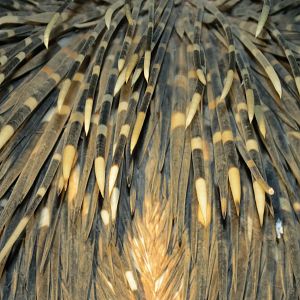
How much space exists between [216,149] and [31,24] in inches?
17.3

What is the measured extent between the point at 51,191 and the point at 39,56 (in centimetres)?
27

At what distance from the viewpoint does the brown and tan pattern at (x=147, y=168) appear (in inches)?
41.9

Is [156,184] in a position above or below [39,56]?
below

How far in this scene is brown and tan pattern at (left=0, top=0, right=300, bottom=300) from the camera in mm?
1064

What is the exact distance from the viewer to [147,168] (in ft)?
3.71

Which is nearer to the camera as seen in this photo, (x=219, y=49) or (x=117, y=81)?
(x=117, y=81)

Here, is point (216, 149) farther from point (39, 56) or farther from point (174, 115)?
point (39, 56)

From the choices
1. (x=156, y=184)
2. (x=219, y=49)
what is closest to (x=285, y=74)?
(x=219, y=49)

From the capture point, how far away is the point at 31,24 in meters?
1.22

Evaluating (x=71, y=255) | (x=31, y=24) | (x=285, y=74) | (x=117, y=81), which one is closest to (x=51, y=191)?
(x=71, y=255)

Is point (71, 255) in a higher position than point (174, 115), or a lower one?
lower

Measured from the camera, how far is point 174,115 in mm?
1122

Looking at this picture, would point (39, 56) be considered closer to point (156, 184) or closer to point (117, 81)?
point (117, 81)

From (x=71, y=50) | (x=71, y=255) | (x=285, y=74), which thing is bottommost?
(x=71, y=255)
